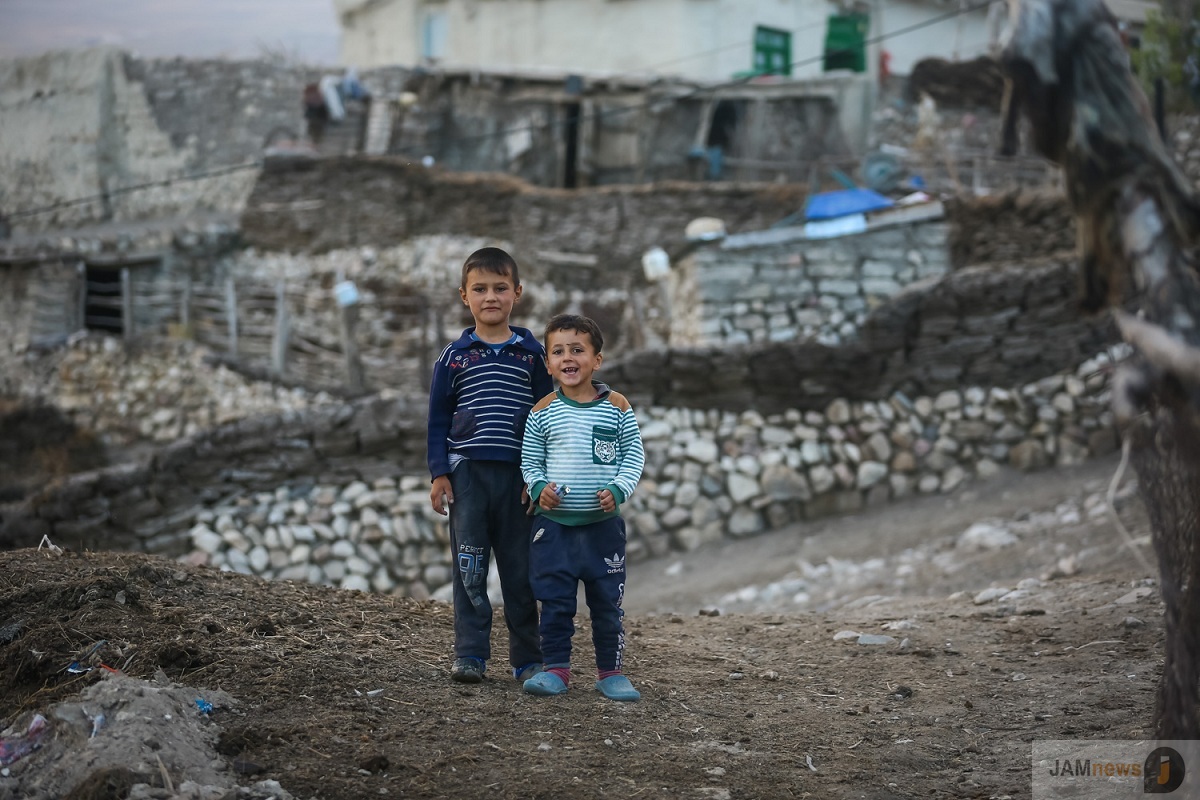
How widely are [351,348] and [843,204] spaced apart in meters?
8.98

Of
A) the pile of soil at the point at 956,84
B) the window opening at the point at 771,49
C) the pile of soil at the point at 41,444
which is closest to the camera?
the pile of soil at the point at 41,444

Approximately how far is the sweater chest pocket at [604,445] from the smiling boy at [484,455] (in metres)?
0.30

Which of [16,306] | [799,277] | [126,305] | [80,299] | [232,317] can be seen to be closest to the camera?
[799,277]

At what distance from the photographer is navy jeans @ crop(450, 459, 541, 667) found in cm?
390

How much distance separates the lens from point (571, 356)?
150 inches

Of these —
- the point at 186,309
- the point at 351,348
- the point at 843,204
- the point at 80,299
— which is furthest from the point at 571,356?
the point at 80,299

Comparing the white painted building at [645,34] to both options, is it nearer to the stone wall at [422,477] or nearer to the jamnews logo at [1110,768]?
the stone wall at [422,477]

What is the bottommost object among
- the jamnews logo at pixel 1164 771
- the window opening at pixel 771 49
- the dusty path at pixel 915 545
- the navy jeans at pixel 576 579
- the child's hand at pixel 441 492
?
the dusty path at pixel 915 545

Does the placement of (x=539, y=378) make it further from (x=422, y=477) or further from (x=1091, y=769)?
(x=422, y=477)

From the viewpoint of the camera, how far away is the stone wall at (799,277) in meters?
12.1

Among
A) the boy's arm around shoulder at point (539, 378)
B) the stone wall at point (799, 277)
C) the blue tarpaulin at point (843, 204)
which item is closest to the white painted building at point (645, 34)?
the blue tarpaulin at point (843, 204)

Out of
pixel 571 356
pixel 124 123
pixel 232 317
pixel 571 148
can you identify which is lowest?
pixel 232 317

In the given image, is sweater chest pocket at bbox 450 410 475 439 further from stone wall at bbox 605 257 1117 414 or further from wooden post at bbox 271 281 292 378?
wooden post at bbox 271 281 292 378

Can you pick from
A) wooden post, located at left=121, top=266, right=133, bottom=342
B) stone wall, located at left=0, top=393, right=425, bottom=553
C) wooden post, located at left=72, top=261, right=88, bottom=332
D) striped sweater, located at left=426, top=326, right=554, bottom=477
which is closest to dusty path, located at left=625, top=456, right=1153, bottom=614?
stone wall, located at left=0, top=393, right=425, bottom=553
